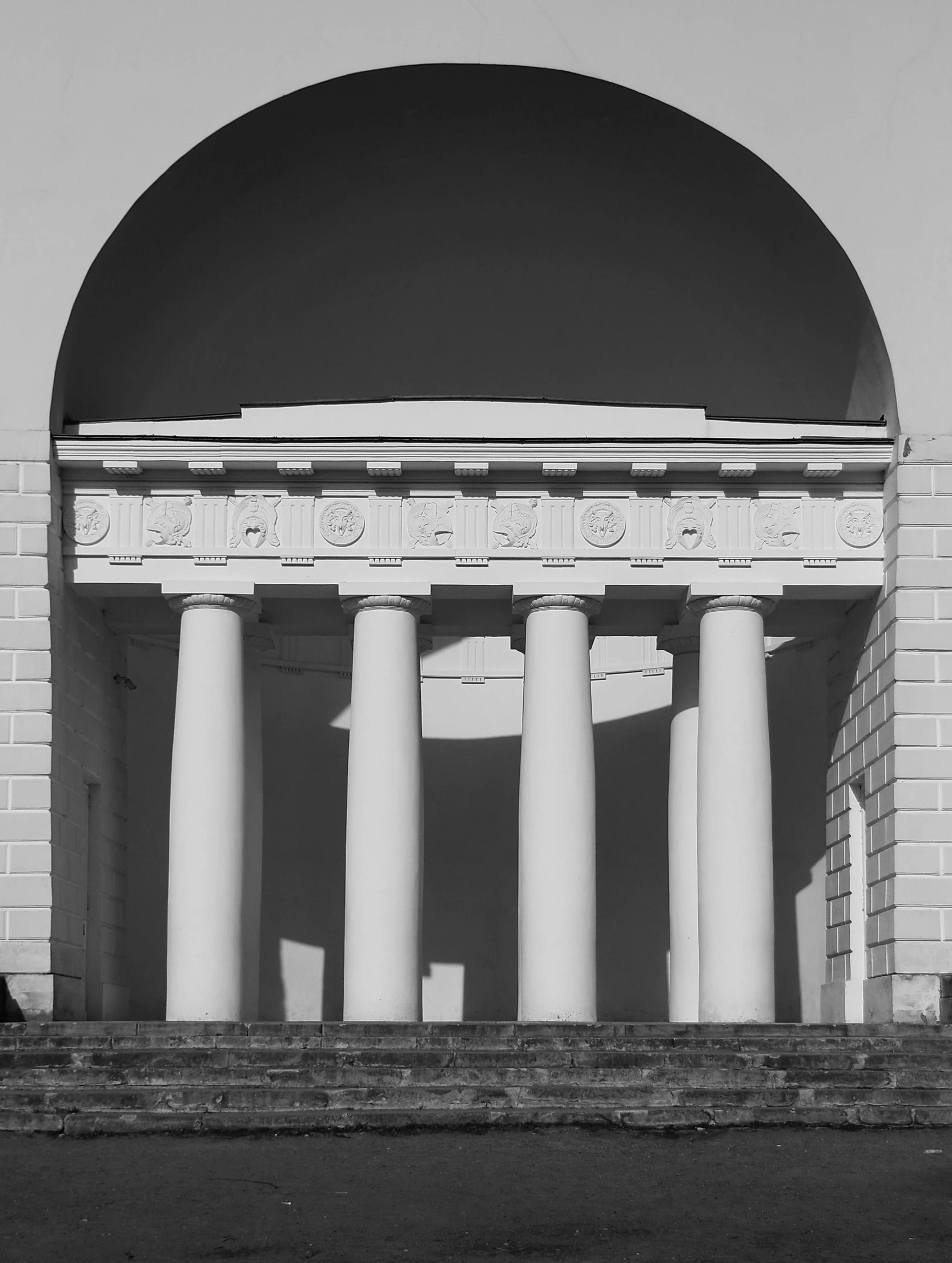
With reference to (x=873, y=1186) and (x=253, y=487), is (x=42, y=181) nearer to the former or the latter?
(x=253, y=487)

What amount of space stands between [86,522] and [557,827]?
7163 millimetres

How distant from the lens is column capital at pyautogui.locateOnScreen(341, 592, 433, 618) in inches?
926

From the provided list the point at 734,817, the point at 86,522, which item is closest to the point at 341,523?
the point at 86,522

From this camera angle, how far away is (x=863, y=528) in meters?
23.8

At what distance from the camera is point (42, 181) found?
23.8 meters

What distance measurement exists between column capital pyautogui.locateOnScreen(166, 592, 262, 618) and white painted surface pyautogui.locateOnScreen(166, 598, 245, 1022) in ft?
0.10

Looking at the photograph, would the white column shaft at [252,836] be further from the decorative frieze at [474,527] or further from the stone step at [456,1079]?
the stone step at [456,1079]

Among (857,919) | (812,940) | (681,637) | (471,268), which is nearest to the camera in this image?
(857,919)

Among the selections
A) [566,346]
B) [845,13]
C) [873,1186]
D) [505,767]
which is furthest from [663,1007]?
[873,1186]

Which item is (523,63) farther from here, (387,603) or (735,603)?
(735,603)

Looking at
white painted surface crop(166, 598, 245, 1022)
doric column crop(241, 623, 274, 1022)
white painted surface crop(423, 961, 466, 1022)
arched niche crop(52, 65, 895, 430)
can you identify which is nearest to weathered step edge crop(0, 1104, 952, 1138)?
white painted surface crop(166, 598, 245, 1022)

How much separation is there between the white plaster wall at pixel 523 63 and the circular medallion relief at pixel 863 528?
1880 mm

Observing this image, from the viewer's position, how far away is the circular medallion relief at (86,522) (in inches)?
928

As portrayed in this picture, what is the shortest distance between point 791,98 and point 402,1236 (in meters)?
17.3
